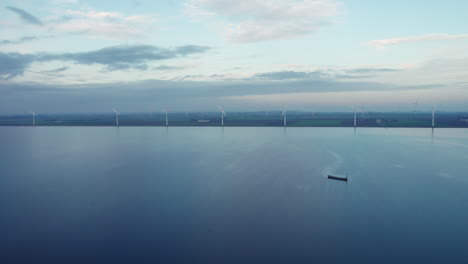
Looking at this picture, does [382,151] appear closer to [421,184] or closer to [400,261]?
[421,184]

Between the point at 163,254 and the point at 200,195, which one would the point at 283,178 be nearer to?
the point at 200,195

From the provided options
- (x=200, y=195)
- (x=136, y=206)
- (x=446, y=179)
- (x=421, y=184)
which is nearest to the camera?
(x=136, y=206)

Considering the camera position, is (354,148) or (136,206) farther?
(354,148)

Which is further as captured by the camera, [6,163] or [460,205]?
[6,163]

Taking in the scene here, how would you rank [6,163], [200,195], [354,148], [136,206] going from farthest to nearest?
1. [354,148]
2. [6,163]
3. [200,195]
4. [136,206]

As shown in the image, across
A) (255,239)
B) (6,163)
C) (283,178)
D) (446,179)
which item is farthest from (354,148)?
(6,163)

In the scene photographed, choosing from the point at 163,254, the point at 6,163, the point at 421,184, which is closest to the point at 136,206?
the point at 163,254
